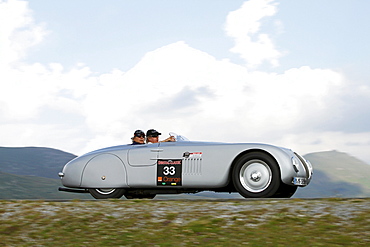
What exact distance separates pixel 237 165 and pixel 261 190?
1.90 feet

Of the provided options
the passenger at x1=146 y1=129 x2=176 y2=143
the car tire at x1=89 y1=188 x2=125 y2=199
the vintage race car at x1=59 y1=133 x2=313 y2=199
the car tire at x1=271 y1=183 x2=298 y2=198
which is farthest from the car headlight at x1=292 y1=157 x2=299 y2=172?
the car tire at x1=89 y1=188 x2=125 y2=199

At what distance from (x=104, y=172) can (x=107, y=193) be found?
479mm

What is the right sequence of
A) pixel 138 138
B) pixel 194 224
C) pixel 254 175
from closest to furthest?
pixel 194 224, pixel 254 175, pixel 138 138

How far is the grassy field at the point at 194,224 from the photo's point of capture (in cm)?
614

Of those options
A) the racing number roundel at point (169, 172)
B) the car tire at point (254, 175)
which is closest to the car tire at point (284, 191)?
the car tire at point (254, 175)

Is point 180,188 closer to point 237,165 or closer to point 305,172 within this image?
point 237,165

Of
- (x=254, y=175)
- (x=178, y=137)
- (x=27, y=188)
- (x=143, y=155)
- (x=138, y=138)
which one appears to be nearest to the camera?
(x=254, y=175)

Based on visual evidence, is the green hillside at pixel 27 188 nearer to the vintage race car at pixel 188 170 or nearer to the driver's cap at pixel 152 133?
the vintage race car at pixel 188 170

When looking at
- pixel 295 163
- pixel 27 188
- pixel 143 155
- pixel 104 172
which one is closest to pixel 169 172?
pixel 143 155

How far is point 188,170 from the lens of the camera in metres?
9.18

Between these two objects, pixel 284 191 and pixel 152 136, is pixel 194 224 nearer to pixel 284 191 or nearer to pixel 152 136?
pixel 284 191

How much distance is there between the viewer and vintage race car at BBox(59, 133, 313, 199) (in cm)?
877

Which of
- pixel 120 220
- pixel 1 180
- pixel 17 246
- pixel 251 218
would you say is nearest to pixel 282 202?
pixel 251 218

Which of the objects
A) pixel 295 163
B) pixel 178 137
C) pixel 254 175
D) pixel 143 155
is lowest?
pixel 254 175
